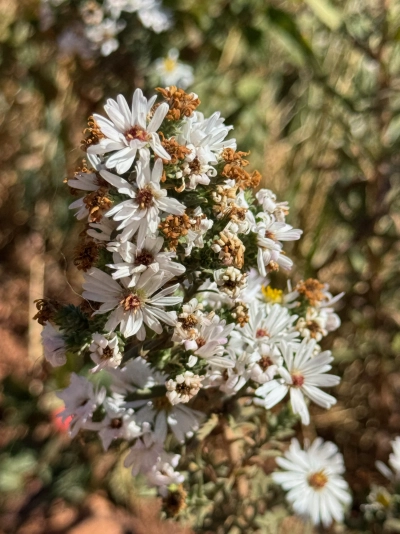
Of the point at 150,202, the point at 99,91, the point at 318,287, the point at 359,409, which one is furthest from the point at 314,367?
the point at 99,91

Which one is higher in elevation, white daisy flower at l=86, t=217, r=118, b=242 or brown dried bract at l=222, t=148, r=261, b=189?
brown dried bract at l=222, t=148, r=261, b=189

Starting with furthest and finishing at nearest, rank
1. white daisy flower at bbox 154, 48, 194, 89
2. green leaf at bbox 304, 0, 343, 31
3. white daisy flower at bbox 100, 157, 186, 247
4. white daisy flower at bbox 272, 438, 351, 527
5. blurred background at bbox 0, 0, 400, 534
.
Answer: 1. white daisy flower at bbox 154, 48, 194, 89
2. blurred background at bbox 0, 0, 400, 534
3. green leaf at bbox 304, 0, 343, 31
4. white daisy flower at bbox 272, 438, 351, 527
5. white daisy flower at bbox 100, 157, 186, 247

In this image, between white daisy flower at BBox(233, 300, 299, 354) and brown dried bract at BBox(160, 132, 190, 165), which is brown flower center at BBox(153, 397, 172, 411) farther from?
brown dried bract at BBox(160, 132, 190, 165)

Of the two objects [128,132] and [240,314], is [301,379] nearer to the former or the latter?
[240,314]

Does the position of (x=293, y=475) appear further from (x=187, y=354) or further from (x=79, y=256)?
(x=79, y=256)

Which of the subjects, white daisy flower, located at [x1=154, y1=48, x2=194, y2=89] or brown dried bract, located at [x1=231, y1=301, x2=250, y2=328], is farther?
white daisy flower, located at [x1=154, y1=48, x2=194, y2=89]

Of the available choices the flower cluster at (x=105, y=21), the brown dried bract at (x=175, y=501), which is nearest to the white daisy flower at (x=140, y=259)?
the brown dried bract at (x=175, y=501)

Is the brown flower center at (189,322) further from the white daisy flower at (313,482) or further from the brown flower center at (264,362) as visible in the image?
the white daisy flower at (313,482)

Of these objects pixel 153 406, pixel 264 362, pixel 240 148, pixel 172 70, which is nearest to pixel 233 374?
pixel 264 362

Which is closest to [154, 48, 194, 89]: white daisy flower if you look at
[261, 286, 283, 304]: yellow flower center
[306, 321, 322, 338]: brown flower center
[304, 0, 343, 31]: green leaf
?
[304, 0, 343, 31]: green leaf
